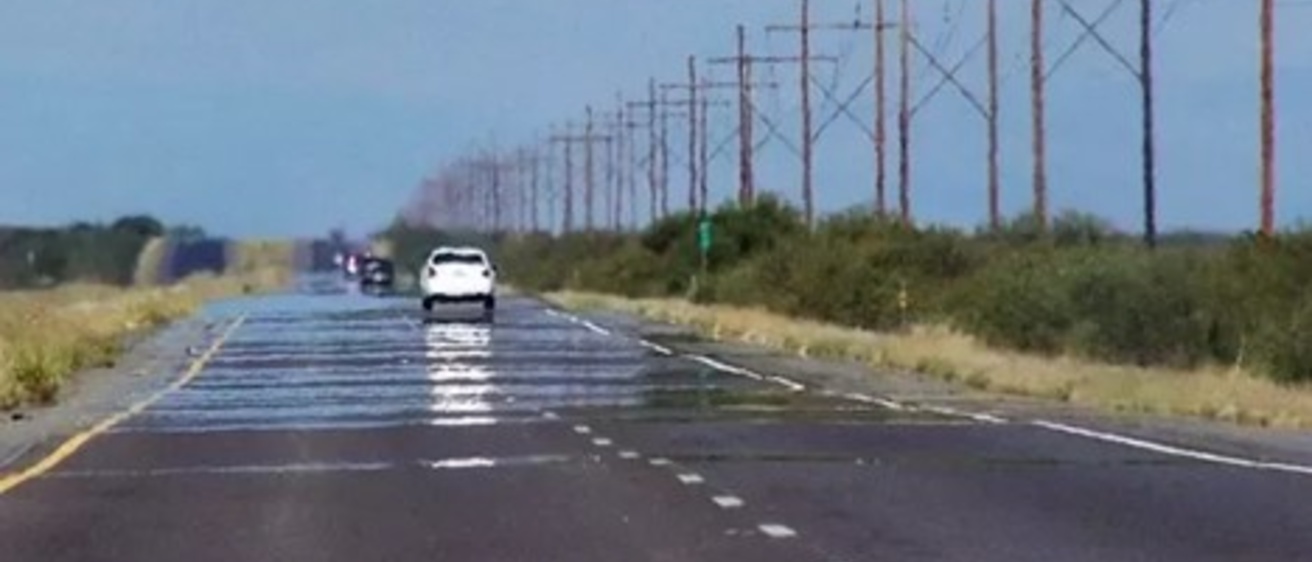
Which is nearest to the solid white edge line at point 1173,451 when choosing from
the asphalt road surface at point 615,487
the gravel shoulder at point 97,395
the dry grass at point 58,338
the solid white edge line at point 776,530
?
the asphalt road surface at point 615,487

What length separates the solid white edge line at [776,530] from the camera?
2139 cm

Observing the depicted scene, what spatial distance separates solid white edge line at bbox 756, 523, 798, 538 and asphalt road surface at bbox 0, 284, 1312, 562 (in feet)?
0.20

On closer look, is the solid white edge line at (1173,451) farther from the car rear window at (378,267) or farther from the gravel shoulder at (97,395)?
the car rear window at (378,267)

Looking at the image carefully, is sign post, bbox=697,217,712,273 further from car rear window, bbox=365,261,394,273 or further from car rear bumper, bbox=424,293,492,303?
car rear window, bbox=365,261,394,273

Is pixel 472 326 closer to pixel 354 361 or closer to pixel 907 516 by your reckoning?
pixel 354 361

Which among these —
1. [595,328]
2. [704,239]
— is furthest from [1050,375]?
[704,239]

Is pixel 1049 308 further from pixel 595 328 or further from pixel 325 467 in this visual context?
pixel 325 467

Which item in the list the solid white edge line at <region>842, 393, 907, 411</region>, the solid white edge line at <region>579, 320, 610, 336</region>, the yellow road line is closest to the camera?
the yellow road line

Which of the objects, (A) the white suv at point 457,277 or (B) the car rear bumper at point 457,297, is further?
(B) the car rear bumper at point 457,297

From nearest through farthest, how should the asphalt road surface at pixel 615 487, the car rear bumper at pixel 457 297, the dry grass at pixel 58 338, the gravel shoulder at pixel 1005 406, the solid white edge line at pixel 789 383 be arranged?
the asphalt road surface at pixel 615 487
the gravel shoulder at pixel 1005 406
the dry grass at pixel 58 338
the solid white edge line at pixel 789 383
the car rear bumper at pixel 457 297

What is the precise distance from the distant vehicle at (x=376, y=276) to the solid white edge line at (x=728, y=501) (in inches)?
4564

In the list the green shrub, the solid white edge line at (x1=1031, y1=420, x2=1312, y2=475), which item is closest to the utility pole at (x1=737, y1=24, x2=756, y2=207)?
the green shrub

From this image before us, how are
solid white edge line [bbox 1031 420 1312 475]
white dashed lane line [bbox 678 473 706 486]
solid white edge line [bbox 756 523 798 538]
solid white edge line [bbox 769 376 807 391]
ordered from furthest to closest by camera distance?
solid white edge line [bbox 769 376 807 391], solid white edge line [bbox 1031 420 1312 475], white dashed lane line [bbox 678 473 706 486], solid white edge line [bbox 756 523 798 538]

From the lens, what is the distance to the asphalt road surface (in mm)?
20859
